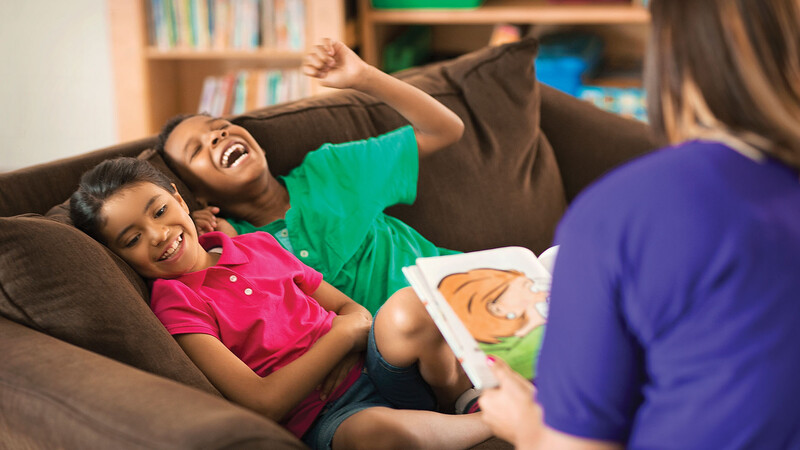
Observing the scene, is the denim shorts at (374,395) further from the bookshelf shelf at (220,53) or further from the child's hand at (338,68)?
the bookshelf shelf at (220,53)

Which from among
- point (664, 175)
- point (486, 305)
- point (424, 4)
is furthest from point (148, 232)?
point (424, 4)

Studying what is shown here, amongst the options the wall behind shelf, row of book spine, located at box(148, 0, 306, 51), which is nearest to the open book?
row of book spine, located at box(148, 0, 306, 51)

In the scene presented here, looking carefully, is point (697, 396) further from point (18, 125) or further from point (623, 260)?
point (18, 125)

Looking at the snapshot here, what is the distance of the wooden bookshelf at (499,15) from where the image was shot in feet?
9.27

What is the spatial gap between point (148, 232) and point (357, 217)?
Result: 0.45 m

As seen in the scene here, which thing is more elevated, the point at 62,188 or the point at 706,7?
the point at 706,7

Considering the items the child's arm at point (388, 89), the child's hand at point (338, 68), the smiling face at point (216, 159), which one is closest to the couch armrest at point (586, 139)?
the child's arm at point (388, 89)

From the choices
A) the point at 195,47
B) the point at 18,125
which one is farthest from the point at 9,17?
the point at 195,47

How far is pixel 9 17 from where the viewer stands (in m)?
3.40

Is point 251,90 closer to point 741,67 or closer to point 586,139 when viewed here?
point 586,139

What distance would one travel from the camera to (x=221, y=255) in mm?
1271

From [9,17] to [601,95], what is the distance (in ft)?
8.55

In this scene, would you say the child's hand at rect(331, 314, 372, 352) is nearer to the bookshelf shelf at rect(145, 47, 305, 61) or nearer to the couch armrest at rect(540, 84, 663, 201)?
the couch armrest at rect(540, 84, 663, 201)

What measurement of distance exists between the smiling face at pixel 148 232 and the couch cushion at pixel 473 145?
38cm
